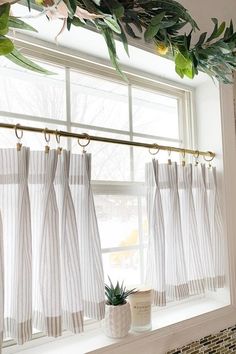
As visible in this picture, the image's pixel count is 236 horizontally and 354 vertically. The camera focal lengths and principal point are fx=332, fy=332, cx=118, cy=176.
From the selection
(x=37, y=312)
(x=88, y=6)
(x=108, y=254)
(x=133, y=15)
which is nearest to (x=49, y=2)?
(x=88, y=6)

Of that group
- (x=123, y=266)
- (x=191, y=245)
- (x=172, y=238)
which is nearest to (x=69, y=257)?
(x=123, y=266)

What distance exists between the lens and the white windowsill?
117 centimetres

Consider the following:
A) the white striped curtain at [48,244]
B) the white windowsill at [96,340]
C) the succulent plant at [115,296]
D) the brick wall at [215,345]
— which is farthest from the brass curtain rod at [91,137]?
the brick wall at [215,345]

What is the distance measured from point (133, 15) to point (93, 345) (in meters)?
1.15

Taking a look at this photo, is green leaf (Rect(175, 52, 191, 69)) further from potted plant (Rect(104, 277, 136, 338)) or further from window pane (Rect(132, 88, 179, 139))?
potted plant (Rect(104, 277, 136, 338))

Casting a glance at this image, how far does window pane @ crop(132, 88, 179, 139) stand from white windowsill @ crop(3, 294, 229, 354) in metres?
0.88

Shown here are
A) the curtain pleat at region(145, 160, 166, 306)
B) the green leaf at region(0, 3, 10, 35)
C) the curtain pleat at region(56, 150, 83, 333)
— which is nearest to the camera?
the green leaf at region(0, 3, 10, 35)

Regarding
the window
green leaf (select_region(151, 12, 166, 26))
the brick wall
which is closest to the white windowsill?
the brick wall

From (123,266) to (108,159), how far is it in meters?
0.48

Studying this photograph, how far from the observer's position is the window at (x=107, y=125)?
127cm

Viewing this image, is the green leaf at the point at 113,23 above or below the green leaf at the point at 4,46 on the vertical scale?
above

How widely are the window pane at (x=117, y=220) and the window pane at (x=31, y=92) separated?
1.36 feet

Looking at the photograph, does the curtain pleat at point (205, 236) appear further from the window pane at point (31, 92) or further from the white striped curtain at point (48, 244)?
the window pane at point (31, 92)

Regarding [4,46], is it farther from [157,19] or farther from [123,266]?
[123,266]
